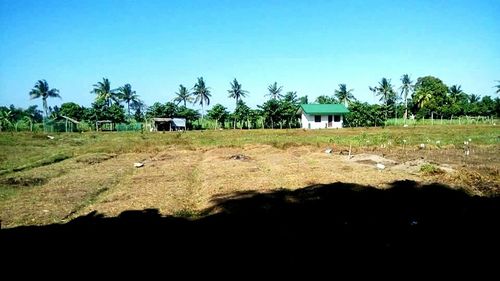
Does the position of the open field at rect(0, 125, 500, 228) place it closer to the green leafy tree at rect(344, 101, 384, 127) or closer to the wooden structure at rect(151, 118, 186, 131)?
the green leafy tree at rect(344, 101, 384, 127)

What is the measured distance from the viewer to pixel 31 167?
18.1 m

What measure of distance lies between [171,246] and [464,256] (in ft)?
17.0

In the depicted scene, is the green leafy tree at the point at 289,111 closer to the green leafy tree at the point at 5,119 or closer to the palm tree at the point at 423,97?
the palm tree at the point at 423,97

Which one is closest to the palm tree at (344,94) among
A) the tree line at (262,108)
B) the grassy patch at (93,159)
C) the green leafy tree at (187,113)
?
the tree line at (262,108)

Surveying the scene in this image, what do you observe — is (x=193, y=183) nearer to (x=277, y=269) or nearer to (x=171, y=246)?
(x=171, y=246)

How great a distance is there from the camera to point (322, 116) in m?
58.2

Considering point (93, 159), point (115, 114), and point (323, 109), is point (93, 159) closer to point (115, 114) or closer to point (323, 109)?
point (115, 114)

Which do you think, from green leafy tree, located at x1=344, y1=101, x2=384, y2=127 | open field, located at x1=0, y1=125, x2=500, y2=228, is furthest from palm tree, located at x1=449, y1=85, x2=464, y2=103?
open field, located at x1=0, y1=125, x2=500, y2=228

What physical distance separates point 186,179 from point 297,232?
8303 millimetres

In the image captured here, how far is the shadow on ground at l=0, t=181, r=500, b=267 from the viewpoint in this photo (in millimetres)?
5984

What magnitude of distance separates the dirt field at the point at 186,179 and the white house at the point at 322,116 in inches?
1463

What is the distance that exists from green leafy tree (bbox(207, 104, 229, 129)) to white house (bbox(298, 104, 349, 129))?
44.5ft

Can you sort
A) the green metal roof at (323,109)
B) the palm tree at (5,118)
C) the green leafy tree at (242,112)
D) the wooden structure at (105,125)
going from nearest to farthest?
1. the green metal roof at (323,109)
2. the wooden structure at (105,125)
3. the palm tree at (5,118)
4. the green leafy tree at (242,112)

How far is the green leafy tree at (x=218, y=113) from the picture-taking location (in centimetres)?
6025
